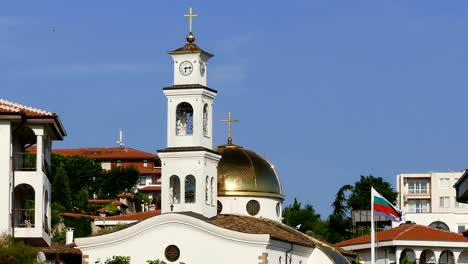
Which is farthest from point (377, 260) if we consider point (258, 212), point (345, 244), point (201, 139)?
point (201, 139)

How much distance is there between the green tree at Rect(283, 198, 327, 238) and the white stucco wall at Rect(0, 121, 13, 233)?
245 ft

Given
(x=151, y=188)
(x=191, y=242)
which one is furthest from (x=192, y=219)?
(x=151, y=188)

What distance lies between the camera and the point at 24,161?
7738cm

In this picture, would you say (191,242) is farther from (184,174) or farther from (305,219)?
(305,219)

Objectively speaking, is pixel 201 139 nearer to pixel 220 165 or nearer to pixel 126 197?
pixel 220 165

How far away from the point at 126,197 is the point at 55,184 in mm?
7863

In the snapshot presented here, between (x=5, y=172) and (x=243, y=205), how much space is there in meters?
27.4

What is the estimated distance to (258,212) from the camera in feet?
332

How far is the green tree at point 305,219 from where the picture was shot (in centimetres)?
15000

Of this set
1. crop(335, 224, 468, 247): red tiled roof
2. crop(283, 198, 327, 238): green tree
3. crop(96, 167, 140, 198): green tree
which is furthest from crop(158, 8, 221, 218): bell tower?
crop(96, 167, 140, 198): green tree

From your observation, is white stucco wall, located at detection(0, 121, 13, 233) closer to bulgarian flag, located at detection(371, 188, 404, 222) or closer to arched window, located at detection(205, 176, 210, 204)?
bulgarian flag, located at detection(371, 188, 404, 222)

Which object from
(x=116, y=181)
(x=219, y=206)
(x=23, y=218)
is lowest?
(x=23, y=218)

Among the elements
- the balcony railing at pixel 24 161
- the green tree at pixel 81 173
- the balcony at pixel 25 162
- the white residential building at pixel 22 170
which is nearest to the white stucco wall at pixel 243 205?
the balcony at pixel 25 162

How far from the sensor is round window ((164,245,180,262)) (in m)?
88.8
